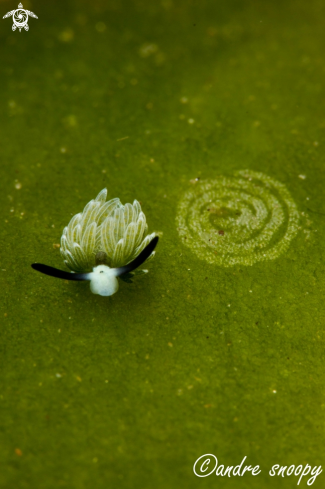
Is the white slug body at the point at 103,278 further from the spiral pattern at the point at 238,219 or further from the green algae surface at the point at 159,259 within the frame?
the spiral pattern at the point at 238,219

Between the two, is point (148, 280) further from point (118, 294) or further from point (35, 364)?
point (35, 364)

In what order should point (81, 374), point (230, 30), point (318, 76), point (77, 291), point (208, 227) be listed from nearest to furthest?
point (81, 374) → point (77, 291) → point (208, 227) → point (318, 76) → point (230, 30)

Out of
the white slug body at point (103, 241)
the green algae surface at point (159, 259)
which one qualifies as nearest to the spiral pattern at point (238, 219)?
the green algae surface at point (159, 259)

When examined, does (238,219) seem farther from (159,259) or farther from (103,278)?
(103,278)

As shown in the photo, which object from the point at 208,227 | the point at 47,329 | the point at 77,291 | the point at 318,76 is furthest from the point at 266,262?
the point at 318,76

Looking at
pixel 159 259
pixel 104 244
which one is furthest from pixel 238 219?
pixel 104 244
